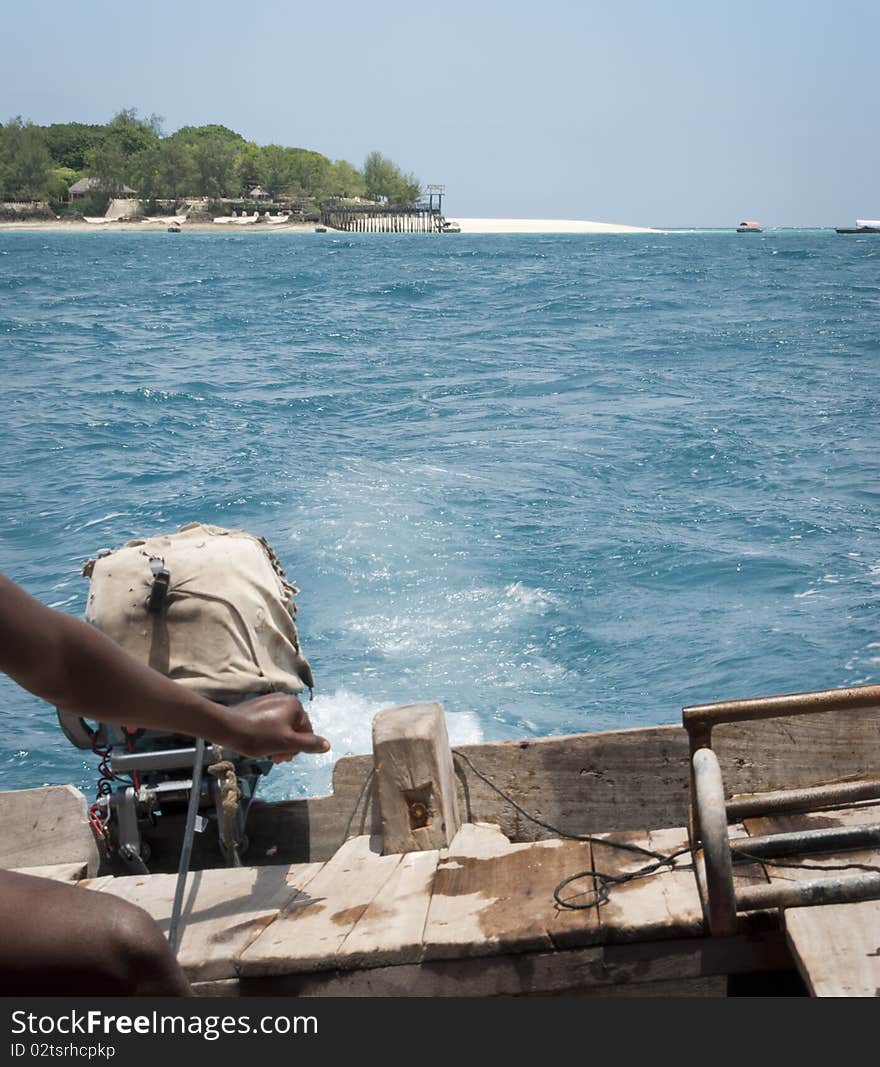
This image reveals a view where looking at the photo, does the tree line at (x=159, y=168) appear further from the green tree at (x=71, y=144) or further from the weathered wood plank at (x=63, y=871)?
the weathered wood plank at (x=63, y=871)

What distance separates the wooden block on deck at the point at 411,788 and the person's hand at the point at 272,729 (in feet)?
4.62

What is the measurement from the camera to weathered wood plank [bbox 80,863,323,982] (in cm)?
296

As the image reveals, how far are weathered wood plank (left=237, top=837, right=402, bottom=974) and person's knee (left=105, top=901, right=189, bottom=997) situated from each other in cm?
116

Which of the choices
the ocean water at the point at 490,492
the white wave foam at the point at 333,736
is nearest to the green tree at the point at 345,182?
the ocean water at the point at 490,492

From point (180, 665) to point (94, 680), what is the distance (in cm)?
255

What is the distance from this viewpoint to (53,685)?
5.57 ft

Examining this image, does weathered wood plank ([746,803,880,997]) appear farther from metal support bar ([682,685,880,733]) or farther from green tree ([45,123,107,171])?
green tree ([45,123,107,171])

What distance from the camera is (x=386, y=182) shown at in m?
161

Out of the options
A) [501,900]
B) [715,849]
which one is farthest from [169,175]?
[715,849]

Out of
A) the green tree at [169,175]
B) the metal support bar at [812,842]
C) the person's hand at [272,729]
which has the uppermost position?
the green tree at [169,175]

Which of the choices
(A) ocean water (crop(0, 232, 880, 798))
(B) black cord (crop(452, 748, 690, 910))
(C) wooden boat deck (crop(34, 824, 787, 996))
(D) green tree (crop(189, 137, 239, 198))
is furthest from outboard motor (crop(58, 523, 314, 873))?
(D) green tree (crop(189, 137, 239, 198))

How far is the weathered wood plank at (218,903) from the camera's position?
296 centimetres

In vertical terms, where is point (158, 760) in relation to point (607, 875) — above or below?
below

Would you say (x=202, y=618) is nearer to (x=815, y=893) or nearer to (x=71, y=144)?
(x=815, y=893)
